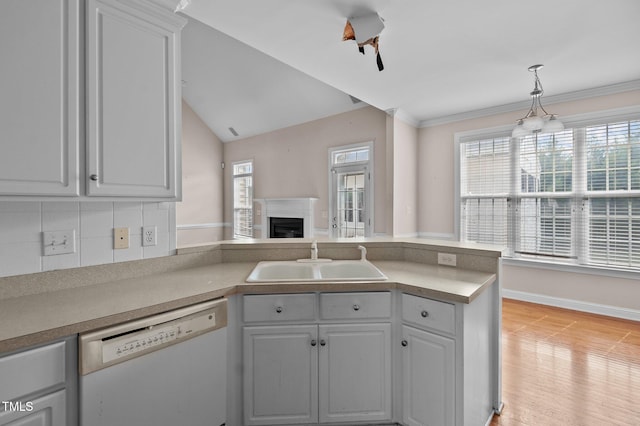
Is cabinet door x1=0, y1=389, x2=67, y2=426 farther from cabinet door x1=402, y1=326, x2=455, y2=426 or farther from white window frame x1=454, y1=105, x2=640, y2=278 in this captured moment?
white window frame x1=454, y1=105, x2=640, y2=278

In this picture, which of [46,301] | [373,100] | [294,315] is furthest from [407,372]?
[373,100]

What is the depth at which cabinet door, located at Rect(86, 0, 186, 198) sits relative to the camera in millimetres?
1460

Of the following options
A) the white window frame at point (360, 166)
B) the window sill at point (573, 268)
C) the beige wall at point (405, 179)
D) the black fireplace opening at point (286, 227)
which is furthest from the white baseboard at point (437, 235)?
the black fireplace opening at point (286, 227)

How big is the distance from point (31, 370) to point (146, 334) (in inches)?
13.8

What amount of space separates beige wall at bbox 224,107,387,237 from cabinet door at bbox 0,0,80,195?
402 cm

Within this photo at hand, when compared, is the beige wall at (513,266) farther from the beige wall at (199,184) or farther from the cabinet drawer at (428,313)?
the beige wall at (199,184)

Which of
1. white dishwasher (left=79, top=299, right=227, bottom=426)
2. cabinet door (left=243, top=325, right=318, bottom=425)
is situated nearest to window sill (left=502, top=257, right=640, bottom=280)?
cabinet door (left=243, top=325, right=318, bottom=425)

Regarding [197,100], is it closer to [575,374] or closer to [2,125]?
[2,125]

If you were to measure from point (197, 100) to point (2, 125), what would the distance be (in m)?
6.01

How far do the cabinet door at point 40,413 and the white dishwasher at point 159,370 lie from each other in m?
0.06

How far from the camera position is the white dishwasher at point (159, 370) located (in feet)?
3.81

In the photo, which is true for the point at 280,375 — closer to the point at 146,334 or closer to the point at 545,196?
the point at 146,334

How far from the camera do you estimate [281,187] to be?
21.0 ft

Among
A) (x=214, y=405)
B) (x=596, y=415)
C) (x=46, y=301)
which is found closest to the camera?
(x=46, y=301)
